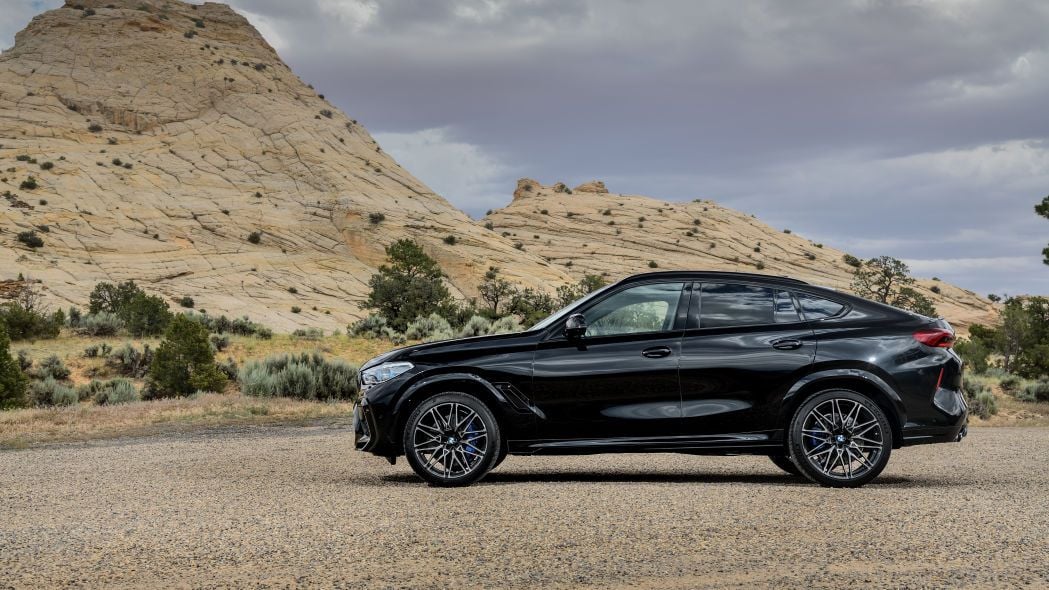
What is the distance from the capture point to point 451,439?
8.38 metres

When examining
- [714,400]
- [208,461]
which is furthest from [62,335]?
[714,400]

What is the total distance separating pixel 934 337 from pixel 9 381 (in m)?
20.2

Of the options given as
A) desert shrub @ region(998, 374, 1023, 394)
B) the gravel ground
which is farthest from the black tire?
desert shrub @ region(998, 374, 1023, 394)

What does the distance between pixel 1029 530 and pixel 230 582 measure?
510cm

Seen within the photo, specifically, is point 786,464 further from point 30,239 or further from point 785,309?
point 30,239

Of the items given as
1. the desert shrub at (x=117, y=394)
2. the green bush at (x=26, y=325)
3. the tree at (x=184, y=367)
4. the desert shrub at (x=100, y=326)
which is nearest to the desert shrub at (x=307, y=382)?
the tree at (x=184, y=367)

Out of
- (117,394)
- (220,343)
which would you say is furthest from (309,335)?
(117,394)

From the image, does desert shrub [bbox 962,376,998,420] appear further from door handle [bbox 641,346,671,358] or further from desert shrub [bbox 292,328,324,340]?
desert shrub [bbox 292,328,324,340]

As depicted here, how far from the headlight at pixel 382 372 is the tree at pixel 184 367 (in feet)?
55.9

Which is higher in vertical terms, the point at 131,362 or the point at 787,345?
the point at 787,345

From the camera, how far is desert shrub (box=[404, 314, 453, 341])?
33906 millimetres

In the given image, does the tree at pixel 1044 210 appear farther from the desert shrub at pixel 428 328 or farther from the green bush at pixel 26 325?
the green bush at pixel 26 325

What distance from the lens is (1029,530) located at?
6465 millimetres

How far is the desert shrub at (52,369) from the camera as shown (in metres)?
26.9
